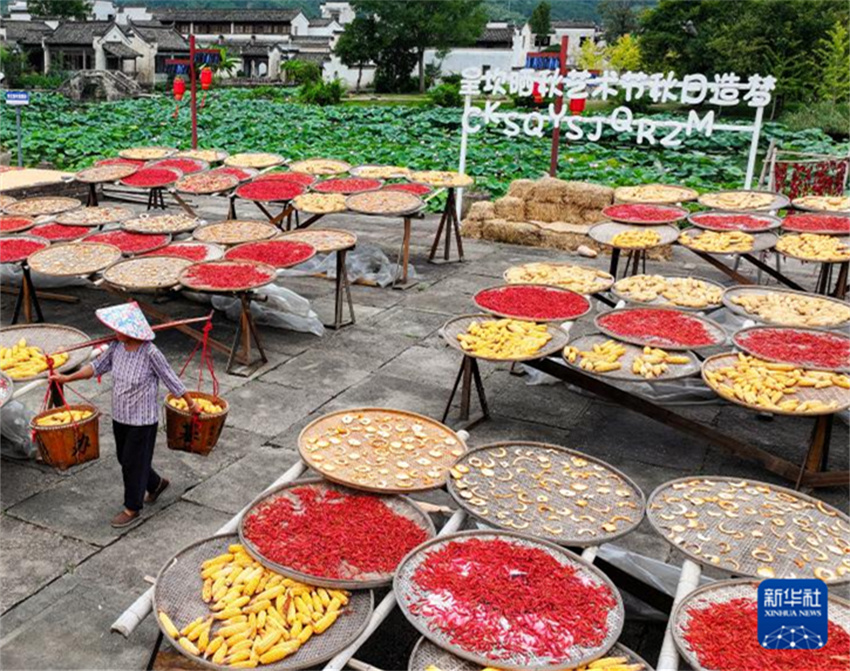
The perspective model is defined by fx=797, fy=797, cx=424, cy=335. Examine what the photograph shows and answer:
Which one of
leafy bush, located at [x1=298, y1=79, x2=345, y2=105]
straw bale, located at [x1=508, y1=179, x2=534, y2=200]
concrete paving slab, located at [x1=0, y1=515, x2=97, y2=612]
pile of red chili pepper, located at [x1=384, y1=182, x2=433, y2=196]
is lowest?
concrete paving slab, located at [x1=0, y1=515, x2=97, y2=612]

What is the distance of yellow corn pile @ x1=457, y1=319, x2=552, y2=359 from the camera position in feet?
20.8

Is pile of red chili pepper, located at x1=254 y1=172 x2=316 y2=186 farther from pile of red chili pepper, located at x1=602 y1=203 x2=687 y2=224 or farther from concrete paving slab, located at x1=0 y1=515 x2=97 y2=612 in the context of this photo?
concrete paving slab, located at x1=0 y1=515 x2=97 y2=612

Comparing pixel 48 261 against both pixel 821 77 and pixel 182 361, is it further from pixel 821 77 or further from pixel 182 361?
pixel 821 77

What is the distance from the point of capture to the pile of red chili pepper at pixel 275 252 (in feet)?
28.3

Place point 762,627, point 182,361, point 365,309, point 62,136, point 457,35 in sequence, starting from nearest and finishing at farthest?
point 762,627 → point 182,361 → point 365,309 → point 62,136 → point 457,35

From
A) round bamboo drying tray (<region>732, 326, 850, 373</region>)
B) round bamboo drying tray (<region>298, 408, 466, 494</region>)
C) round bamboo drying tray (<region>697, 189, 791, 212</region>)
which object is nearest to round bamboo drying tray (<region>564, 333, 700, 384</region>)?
round bamboo drying tray (<region>732, 326, 850, 373</region>)

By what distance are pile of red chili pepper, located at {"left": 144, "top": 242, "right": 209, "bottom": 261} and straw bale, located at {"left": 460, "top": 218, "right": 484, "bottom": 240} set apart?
5833 millimetres

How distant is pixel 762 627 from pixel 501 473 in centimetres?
207

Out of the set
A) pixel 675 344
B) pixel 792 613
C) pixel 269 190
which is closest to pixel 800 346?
pixel 675 344

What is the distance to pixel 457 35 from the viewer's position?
160 ft

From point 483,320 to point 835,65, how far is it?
1229 inches

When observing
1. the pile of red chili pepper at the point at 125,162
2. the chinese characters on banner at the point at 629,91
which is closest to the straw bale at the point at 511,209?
the chinese characters on banner at the point at 629,91

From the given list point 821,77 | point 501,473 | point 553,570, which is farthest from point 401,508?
point 821,77

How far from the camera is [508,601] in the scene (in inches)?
143
